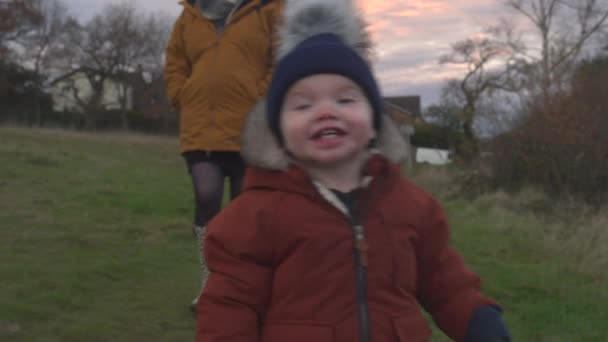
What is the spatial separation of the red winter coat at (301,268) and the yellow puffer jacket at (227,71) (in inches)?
80.4

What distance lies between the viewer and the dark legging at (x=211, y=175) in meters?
4.41

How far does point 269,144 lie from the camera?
243 centimetres

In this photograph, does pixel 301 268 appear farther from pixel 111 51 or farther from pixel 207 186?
pixel 111 51

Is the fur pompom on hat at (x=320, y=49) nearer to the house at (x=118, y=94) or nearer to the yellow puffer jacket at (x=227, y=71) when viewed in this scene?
the yellow puffer jacket at (x=227, y=71)

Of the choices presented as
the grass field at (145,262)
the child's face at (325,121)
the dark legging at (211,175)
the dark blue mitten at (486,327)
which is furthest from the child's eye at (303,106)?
the grass field at (145,262)

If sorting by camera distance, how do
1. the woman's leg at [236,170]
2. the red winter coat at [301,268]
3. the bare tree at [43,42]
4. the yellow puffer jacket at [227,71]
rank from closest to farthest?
1. the red winter coat at [301,268]
2. the yellow puffer jacket at [227,71]
3. the woman's leg at [236,170]
4. the bare tree at [43,42]

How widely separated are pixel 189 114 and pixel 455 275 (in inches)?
95.0

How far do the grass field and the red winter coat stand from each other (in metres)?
2.17

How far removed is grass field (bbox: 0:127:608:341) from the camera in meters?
4.56

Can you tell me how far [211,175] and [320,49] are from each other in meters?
2.15

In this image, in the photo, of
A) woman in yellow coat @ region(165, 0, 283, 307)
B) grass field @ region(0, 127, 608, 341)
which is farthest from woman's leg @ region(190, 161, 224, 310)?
grass field @ region(0, 127, 608, 341)

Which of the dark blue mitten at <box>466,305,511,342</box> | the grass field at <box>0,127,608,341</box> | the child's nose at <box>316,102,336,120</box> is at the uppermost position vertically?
the child's nose at <box>316,102,336,120</box>

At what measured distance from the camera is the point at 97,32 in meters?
52.1

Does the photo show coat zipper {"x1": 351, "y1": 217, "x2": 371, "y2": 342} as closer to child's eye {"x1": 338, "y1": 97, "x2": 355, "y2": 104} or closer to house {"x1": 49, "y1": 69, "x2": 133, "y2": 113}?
child's eye {"x1": 338, "y1": 97, "x2": 355, "y2": 104}
